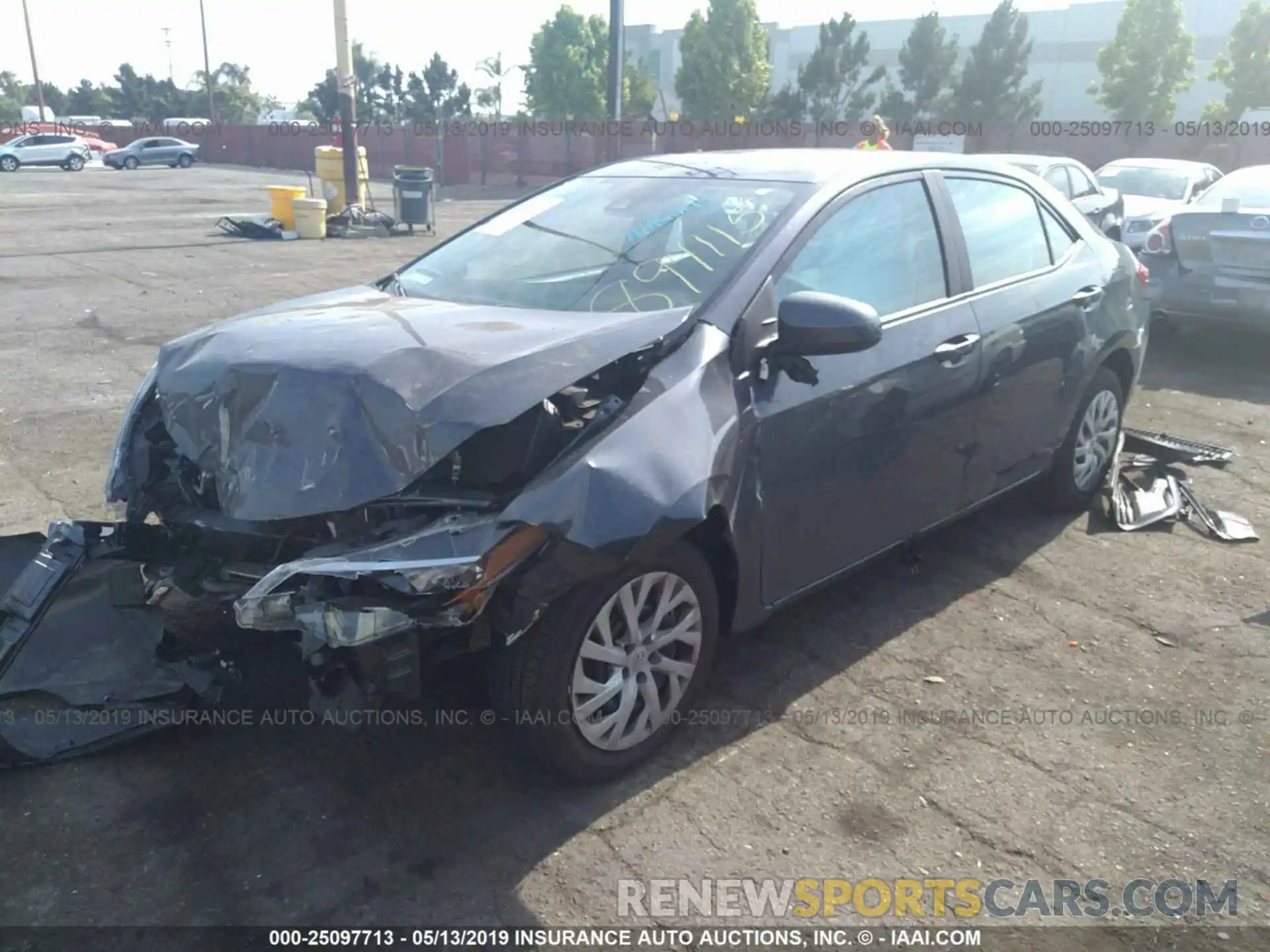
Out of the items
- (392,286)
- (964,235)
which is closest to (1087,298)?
(964,235)

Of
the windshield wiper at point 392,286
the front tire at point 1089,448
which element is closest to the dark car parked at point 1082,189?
the front tire at point 1089,448

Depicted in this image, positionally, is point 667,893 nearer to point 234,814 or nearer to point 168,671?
point 234,814

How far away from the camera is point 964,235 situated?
4137mm

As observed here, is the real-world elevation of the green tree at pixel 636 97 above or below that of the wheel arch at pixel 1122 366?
above

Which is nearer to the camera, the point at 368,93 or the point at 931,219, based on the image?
the point at 931,219

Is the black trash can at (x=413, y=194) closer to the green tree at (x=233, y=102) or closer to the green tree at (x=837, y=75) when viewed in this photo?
the green tree at (x=837, y=75)

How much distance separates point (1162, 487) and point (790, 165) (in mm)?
3049

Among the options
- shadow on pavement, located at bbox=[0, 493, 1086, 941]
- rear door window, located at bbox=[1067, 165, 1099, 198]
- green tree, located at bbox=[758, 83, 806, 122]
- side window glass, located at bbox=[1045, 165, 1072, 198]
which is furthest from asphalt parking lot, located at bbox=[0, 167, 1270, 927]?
green tree, located at bbox=[758, 83, 806, 122]

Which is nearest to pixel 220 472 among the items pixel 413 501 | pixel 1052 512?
pixel 413 501

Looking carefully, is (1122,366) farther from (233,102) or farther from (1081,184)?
(233,102)

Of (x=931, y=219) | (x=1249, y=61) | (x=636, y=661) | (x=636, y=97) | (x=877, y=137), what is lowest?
(x=636, y=661)

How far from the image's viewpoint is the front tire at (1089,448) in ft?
16.1

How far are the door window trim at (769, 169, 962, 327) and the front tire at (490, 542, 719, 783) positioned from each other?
1009 mm

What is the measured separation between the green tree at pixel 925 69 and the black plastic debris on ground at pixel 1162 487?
4306 centimetres
